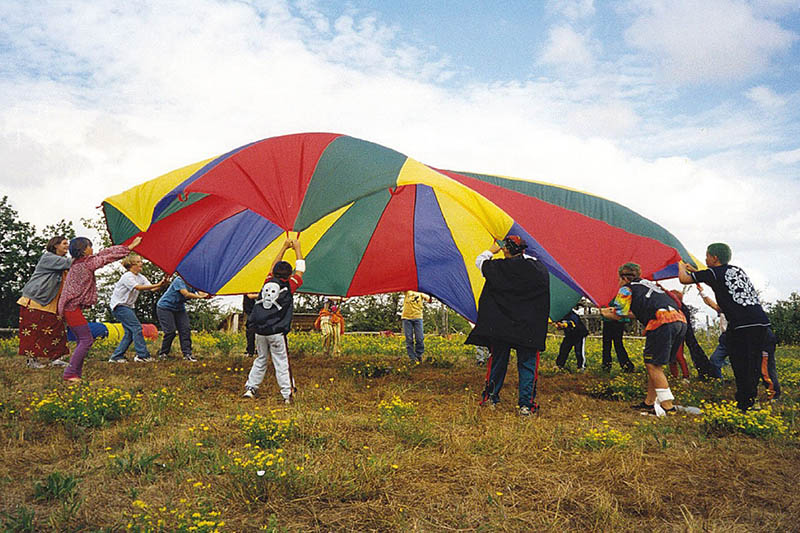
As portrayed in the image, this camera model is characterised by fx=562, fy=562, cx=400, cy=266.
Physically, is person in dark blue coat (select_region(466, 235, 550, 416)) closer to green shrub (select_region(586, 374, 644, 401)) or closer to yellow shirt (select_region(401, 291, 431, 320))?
green shrub (select_region(586, 374, 644, 401))

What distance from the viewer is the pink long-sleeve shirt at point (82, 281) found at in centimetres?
577

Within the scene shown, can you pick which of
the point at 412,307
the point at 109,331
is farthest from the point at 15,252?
the point at 412,307

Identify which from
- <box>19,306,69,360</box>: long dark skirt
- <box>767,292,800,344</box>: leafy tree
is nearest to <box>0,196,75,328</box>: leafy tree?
<box>19,306,69,360</box>: long dark skirt

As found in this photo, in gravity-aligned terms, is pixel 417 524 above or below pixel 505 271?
below

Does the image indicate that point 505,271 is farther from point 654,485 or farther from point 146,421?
point 146,421

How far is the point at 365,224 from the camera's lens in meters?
8.30

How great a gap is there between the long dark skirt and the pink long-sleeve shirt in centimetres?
120

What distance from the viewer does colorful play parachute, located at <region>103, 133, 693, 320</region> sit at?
5539 mm

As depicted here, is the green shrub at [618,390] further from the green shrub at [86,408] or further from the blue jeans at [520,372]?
the green shrub at [86,408]

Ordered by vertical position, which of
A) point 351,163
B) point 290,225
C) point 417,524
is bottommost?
point 417,524

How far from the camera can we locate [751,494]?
3121mm

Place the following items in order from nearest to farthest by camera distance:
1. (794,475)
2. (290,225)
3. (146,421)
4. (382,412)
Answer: (794,475) < (146,421) < (382,412) < (290,225)

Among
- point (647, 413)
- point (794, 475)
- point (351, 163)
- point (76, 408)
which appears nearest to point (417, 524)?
point (794, 475)

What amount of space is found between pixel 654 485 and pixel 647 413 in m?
2.30
